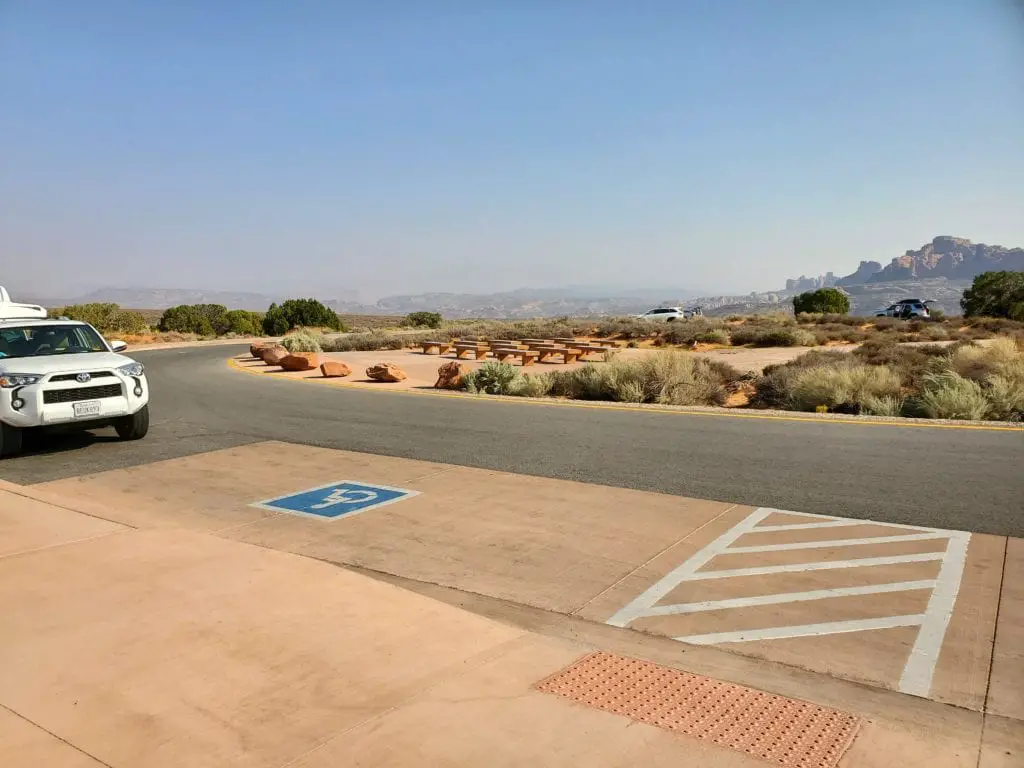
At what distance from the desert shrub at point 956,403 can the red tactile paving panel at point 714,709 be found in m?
11.4

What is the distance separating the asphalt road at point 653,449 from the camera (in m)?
8.29

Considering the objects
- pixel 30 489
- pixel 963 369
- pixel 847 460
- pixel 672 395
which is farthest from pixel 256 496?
pixel 963 369

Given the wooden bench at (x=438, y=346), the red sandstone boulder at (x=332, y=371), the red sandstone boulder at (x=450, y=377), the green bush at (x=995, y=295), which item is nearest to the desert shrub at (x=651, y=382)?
the red sandstone boulder at (x=450, y=377)

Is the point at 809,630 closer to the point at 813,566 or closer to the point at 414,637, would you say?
the point at 813,566

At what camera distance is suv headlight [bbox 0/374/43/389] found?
10.5m

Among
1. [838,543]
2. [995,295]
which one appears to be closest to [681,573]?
[838,543]

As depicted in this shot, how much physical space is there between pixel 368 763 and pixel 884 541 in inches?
197

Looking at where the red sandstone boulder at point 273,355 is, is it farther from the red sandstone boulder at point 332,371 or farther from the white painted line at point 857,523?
the white painted line at point 857,523

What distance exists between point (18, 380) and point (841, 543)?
9.76 metres

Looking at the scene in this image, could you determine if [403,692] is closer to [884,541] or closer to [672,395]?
[884,541]

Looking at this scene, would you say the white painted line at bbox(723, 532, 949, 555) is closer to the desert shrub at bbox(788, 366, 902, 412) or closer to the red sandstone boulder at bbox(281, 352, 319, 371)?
the desert shrub at bbox(788, 366, 902, 412)

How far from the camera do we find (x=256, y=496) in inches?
342

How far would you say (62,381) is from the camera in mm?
10719

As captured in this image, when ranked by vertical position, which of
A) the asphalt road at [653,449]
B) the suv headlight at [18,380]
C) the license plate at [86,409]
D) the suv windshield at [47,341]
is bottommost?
the asphalt road at [653,449]
